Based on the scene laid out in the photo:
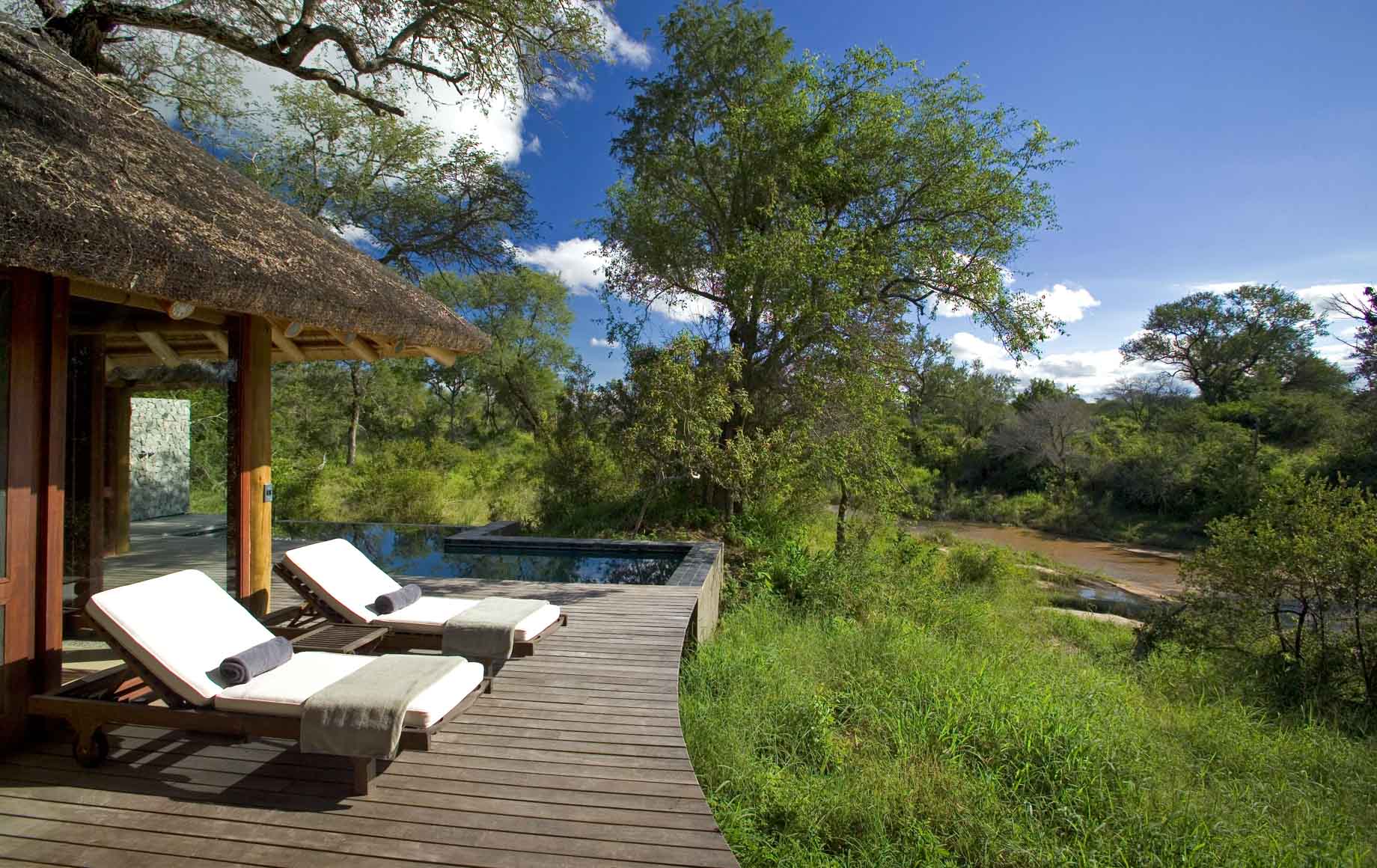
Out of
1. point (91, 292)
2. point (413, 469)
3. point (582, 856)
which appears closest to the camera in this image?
point (582, 856)

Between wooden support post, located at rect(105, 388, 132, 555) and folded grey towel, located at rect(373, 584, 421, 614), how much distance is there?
148 cm

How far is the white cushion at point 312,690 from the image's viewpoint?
263 cm

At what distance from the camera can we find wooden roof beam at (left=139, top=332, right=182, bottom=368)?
3.76 m

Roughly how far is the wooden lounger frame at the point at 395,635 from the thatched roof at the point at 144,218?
1.59 m

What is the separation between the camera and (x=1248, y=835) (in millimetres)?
3441

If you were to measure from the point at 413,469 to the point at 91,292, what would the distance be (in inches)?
391

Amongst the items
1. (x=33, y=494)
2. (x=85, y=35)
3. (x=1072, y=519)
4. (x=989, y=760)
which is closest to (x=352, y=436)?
(x=85, y=35)

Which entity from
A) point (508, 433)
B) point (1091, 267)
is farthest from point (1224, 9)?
point (508, 433)

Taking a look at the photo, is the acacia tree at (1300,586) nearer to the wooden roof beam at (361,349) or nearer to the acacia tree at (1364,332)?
the wooden roof beam at (361,349)

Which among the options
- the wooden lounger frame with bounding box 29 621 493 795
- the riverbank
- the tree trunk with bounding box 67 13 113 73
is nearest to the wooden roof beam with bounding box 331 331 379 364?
the wooden lounger frame with bounding box 29 621 493 795

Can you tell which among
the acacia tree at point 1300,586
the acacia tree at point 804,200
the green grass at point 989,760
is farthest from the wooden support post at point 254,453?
the acacia tree at point 1300,586

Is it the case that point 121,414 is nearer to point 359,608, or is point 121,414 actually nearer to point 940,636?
point 359,608

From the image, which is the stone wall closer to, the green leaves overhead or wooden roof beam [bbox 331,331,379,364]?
wooden roof beam [bbox 331,331,379,364]

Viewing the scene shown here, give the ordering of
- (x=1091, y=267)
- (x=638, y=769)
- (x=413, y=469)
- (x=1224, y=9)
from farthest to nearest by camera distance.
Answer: (x=1091, y=267) → (x=413, y=469) → (x=1224, y=9) → (x=638, y=769)
